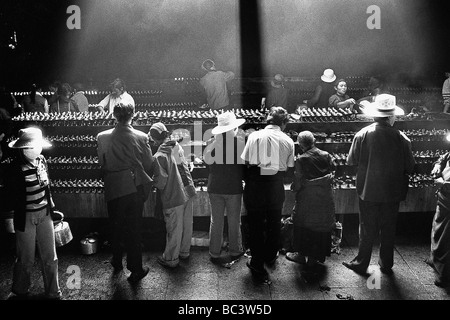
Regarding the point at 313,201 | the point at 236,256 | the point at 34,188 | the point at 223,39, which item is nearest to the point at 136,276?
the point at 236,256

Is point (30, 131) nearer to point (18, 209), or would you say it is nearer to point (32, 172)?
point (32, 172)

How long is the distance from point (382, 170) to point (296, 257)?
5.94 ft

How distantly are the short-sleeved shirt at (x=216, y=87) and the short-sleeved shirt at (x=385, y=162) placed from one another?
548cm

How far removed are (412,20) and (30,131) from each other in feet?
37.5

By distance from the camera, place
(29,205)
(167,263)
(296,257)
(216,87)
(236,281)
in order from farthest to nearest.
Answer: (216,87), (296,257), (167,263), (236,281), (29,205)

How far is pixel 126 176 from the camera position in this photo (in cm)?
579

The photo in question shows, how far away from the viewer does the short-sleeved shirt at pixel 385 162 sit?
18.8 feet

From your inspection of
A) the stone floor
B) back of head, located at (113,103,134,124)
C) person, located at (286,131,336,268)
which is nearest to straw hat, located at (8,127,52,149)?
back of head, located at (113,103,134,124)

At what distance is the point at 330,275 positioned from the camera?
19.7 ft

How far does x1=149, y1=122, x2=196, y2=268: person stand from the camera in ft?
19.8

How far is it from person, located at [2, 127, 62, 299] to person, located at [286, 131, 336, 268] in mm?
3279

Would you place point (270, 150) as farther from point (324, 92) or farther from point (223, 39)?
point (223, 39)

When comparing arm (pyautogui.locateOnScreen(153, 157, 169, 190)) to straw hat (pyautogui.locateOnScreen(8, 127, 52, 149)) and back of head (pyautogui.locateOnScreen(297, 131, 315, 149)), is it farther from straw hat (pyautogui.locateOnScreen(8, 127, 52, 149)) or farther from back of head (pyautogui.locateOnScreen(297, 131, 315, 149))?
back of head (pyautogui.locateOnScreen(297, 131, 315, 149))

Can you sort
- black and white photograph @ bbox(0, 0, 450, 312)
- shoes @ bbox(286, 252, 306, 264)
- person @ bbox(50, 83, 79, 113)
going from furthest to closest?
1. person @ bbox(50, 83, 79, 113)
2. shoes @ bbox(286, 252, 306, 264)
3. black and white photograph @ bbox(0, 0, 450, 312)
